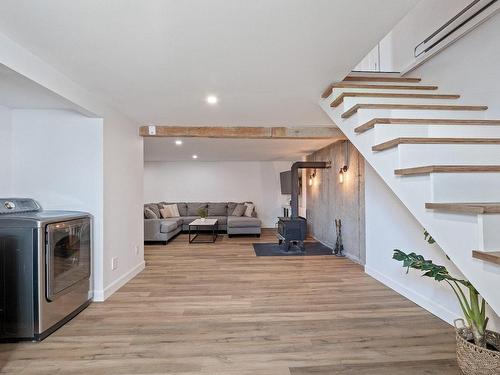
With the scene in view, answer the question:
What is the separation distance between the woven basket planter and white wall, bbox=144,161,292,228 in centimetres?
680

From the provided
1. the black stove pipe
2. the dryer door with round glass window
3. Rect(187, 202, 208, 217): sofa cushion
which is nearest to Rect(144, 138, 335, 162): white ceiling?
the black stove pipe

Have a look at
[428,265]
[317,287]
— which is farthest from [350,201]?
[428,265]

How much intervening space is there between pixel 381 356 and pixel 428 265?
763mm

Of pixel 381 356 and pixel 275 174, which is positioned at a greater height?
pixel 275 174

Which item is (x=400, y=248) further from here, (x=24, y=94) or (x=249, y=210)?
(x=249, y=210)

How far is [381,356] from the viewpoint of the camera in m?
1.88

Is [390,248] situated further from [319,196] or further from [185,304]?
[319,196]

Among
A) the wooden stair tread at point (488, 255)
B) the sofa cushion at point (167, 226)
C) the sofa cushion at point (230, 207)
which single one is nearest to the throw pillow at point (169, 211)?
the sofa cushion at point (167, 226)

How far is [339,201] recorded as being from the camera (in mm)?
5176

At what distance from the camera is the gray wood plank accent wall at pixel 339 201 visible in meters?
4.32

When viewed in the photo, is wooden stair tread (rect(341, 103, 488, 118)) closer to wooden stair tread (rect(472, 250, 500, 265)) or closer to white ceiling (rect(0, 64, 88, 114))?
wooden stair tread (rect(472, 250, 500, 265))

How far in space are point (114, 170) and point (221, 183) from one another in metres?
5.43

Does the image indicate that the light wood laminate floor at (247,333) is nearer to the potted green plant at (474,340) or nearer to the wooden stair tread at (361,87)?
the potted green plant at (474,340)

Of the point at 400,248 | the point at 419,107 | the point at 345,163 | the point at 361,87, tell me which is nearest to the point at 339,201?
the point at 345,163
